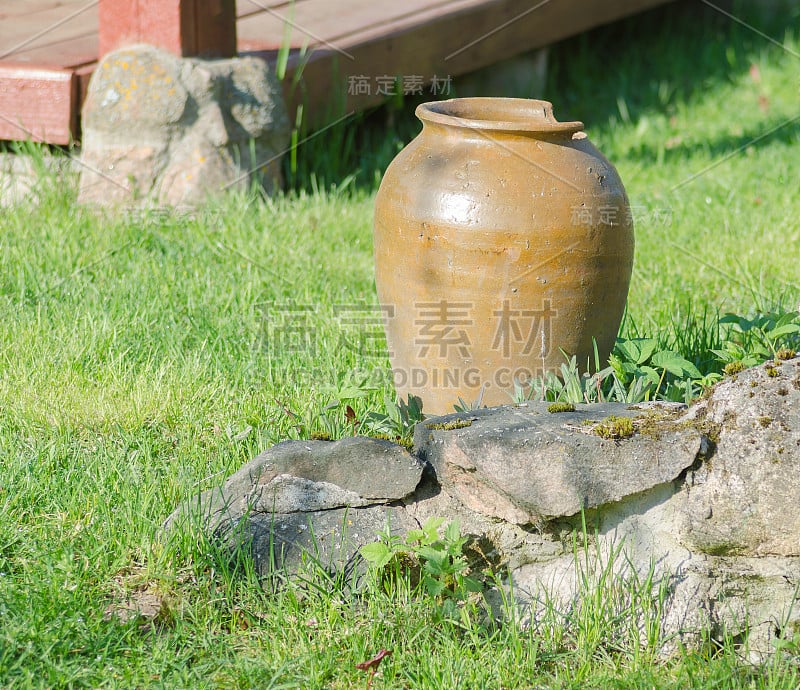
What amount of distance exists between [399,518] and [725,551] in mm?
799

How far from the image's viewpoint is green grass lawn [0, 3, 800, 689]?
2258 millimetres

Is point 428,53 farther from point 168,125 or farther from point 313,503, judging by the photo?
point 313,503

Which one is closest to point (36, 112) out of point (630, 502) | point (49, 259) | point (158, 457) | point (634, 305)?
point (49, 259)

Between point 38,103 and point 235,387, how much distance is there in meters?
2.33

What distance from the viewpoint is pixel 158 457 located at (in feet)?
9.80

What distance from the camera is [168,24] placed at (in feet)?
15.7

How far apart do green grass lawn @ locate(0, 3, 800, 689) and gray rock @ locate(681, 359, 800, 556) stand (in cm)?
27

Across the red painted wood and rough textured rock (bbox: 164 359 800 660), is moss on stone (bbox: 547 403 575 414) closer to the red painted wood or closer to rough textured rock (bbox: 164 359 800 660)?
rough textured rock (bbox: 164 359 800 660)

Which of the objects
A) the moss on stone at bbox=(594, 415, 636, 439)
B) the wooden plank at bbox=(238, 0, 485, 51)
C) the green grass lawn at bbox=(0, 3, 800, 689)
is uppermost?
the wooden plank at bbox=(238, 0, 485, 51)

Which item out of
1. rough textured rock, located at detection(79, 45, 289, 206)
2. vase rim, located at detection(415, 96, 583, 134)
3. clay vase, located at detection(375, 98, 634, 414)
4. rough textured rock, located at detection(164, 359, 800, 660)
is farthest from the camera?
rough textured rock, located at detection(79, 45, 289, 206)

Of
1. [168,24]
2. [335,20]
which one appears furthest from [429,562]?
[335,20]

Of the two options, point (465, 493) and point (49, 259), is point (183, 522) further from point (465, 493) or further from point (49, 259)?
point (49, 259)

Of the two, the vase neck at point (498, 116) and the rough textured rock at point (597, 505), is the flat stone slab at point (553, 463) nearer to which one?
the rough textured rock at point (597, 505)

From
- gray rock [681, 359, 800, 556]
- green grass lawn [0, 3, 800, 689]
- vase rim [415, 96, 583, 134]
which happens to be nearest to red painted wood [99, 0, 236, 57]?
green grass lawn [0, 3, 800, 689]
